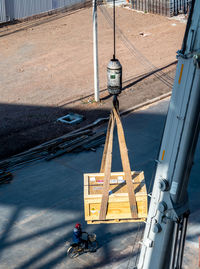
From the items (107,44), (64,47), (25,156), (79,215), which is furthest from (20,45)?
(79,215)

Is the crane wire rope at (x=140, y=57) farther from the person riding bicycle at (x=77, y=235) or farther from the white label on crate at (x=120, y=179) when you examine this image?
the white label on crate at (x=120, y=179)

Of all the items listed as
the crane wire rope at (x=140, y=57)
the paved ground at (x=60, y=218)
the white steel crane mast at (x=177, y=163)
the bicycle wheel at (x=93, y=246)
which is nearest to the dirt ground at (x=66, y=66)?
the crane wire rope at (x=140, y=57)

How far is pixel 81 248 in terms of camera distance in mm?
12781

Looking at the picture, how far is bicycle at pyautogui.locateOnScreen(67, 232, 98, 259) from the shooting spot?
12773 mm

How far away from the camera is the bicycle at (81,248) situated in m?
12.8

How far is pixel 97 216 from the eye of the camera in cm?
1073

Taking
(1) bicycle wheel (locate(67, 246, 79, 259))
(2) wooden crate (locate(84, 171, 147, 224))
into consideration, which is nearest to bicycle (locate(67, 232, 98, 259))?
(1) bicycle wheel (locate(67, 246, 79, 259))

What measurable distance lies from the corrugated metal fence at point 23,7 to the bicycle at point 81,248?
87.1 ft

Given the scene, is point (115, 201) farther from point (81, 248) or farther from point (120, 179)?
point (81, 248)

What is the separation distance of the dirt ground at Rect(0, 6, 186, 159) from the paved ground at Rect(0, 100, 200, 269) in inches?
103

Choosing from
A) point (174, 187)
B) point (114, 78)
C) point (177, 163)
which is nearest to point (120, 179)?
point (114, 78)

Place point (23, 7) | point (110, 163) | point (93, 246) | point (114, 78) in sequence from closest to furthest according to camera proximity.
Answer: point (114, 78)
point (110, 163)
point (93, 246)
point (23, 7)

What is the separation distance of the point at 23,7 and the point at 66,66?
35.9 feet

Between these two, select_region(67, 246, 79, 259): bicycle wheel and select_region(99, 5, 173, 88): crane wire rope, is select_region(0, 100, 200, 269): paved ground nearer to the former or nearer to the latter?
select_region(67, 246, 79, 259): bicycle wheel
